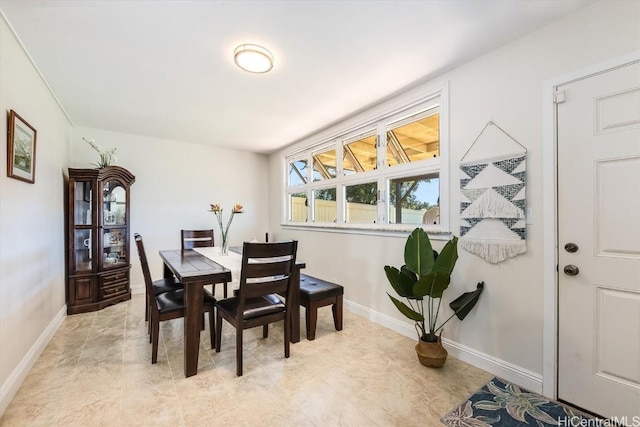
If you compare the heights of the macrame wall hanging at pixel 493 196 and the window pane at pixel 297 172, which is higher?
Result: the window pane at pixel 297 172

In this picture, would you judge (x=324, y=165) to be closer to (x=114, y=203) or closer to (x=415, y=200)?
(x=415, y=200)

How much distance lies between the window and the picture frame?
294 centimetres

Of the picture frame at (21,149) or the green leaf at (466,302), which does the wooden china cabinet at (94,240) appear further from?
the green leaf at (466,302)

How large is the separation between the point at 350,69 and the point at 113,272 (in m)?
3.80

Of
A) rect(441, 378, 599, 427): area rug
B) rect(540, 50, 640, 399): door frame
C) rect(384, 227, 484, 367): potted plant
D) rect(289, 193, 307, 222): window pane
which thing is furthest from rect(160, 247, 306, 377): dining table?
rect(289, 193, 307, 222): window pane

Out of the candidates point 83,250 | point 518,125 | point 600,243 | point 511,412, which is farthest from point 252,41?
point 83,250

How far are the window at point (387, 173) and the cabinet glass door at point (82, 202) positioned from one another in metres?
2.85

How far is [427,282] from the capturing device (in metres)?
1.95

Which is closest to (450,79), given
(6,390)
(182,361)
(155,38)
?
(155,38)

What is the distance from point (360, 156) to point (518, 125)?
175 centimetres

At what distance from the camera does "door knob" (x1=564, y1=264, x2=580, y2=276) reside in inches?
66.2

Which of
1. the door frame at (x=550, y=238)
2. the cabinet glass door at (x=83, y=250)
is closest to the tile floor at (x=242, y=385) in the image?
the door frame at (x=550, y=238)

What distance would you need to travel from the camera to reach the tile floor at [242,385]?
1603 millimetres

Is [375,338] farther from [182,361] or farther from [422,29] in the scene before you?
[422,29]
